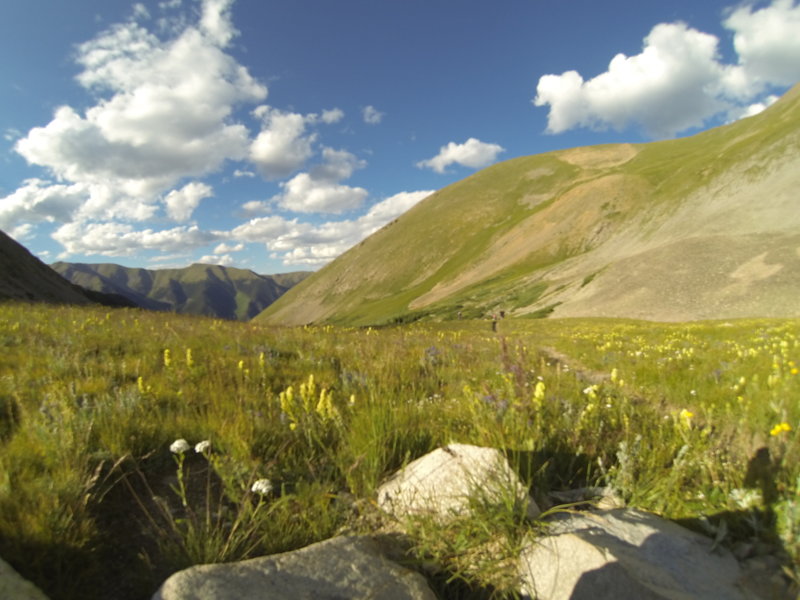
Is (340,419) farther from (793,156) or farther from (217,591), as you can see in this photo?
(793,156)

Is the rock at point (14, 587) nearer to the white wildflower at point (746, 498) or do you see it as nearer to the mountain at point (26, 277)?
the white wildflower at point (746, 498)

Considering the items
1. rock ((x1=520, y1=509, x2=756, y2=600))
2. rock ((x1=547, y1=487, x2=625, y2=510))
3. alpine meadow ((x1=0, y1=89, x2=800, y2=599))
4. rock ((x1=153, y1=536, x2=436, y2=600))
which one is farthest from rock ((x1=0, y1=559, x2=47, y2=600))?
rock ((x1=547, y1=487, x2=625, y2=510))

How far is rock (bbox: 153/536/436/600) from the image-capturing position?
1681 mm

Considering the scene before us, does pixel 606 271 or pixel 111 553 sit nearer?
pixel 111 553

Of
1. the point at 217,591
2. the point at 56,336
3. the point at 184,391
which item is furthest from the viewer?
the point at 56,336

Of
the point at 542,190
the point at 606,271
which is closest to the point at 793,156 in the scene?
the point at 606,271

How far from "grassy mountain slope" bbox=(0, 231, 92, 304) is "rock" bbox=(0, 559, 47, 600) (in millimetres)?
37793

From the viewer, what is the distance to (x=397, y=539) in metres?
2.45

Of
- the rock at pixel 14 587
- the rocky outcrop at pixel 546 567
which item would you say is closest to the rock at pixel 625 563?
the rocky outcrop at pixel 546 567

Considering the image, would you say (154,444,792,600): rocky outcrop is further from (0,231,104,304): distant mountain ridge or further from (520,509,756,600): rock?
(0,231,104,304): distant mountain ridge

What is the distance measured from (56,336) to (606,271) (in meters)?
49.2

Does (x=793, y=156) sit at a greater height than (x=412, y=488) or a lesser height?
greater

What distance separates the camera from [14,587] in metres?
1.58

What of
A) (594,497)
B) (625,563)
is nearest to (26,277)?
(594,497)
